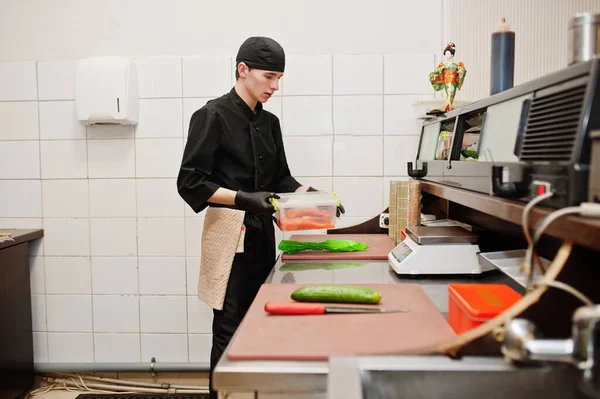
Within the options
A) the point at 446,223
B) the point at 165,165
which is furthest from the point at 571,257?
the point at 165,165

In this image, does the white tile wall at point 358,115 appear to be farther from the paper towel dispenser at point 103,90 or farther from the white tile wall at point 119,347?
the white tile wall at point 119,347

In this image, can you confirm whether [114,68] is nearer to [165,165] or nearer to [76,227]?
[165,165]

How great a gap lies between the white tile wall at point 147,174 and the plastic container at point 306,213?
891mm

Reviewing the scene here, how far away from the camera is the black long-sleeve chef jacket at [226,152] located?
2260 millimetres

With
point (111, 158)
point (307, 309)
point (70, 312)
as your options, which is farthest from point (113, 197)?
point (307, 309)

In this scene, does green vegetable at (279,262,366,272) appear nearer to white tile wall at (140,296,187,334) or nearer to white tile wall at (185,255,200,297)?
white tile wall at (185,255,200,297)

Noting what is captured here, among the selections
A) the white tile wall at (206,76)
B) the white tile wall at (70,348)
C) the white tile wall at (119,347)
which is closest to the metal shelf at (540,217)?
the white tile wall at (206,76)

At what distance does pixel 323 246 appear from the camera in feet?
7.22

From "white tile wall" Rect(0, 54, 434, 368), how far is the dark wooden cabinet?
147 mm

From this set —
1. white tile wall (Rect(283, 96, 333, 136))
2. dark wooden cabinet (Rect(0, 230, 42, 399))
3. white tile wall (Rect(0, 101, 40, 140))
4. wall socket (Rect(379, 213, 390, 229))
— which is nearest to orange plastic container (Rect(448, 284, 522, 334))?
wall socket (Rect(379, 213, 390, 229))

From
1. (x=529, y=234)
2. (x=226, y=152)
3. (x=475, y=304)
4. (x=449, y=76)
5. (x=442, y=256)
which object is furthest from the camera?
(x=226, y=152)

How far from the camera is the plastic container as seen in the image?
2.03 meters

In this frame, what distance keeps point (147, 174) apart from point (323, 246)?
4.20 ft

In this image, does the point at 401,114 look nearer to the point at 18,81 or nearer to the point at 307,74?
the point at 307,74
